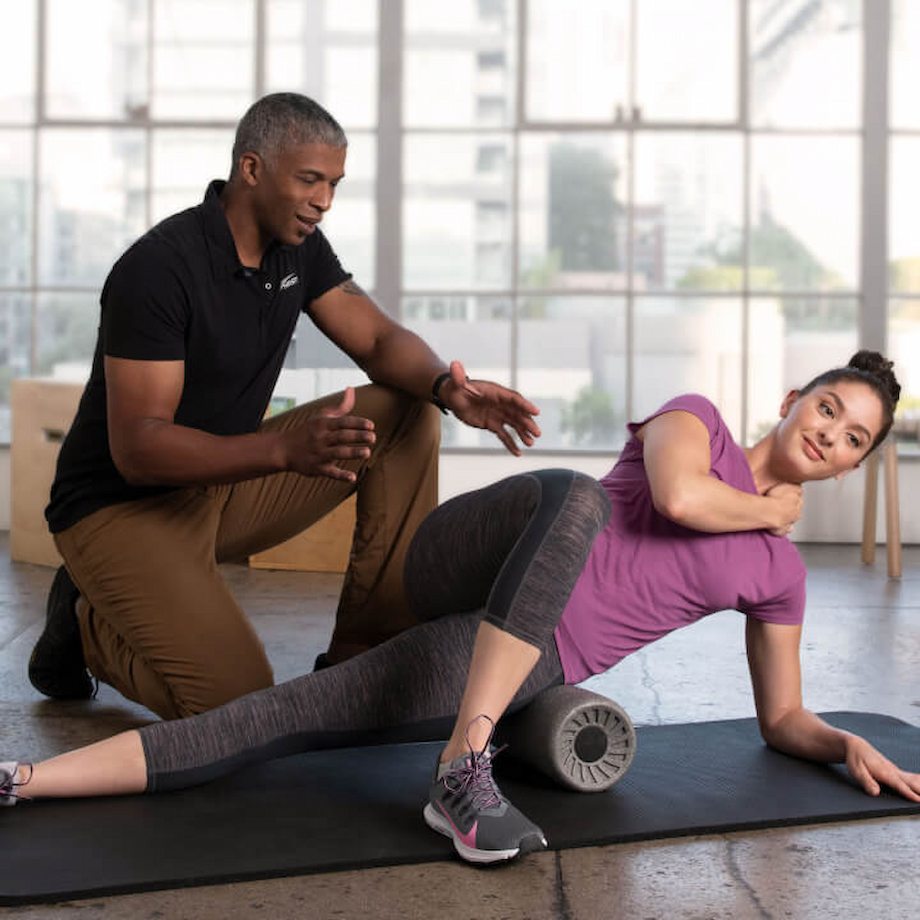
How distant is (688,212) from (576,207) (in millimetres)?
484

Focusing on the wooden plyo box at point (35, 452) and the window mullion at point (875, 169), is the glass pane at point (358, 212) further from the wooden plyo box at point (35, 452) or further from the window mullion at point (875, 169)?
the window mullion at point (875, 169)

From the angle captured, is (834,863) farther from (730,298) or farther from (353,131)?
(353,131)

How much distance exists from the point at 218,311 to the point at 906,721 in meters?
1.62

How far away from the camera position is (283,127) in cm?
291

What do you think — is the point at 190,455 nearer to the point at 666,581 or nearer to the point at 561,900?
the point at 666,581

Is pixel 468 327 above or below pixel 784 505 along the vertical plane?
above

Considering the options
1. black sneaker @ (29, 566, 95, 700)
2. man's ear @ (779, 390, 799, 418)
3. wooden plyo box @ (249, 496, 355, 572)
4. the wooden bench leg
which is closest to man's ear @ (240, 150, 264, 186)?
black sneaker @ (29, 566, 95, 700)

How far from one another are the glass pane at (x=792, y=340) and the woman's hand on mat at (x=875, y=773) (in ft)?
A: 13.2

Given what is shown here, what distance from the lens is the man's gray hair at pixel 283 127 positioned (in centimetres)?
290

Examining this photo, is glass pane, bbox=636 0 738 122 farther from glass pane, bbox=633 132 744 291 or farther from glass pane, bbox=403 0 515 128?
glass pane, bbox=403 0 515 128

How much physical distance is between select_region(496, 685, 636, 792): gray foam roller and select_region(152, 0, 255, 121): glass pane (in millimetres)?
4689

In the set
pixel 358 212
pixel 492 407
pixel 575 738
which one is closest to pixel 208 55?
pixel 358 212

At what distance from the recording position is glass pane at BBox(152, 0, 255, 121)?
6582 millimetres

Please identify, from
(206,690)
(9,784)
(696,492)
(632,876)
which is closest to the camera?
(632,876)
